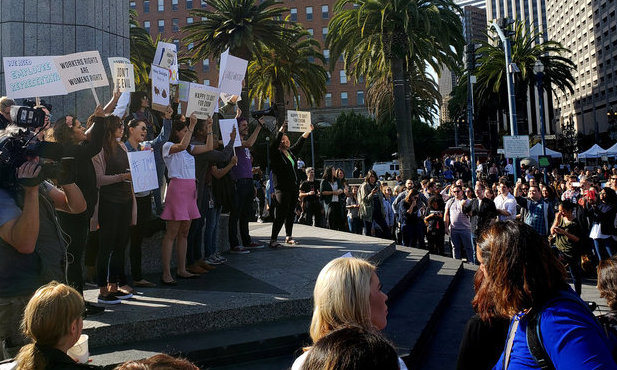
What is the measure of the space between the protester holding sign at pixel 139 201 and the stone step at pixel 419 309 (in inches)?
107

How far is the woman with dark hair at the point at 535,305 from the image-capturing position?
1689 mm

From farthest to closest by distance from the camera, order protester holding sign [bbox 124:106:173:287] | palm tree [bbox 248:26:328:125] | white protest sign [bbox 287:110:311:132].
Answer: palm tree [bbox 248:26:328:125], white protest sign [bbox 287:110:311:132], protester holding sign [bbox 124:106:173:287]

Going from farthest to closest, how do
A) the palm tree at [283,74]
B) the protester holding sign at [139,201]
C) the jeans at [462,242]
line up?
the palm tree at [283,74], the jeans at [462,242], the protester holding sign at [139,201]

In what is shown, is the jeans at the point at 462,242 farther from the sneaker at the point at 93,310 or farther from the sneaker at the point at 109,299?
the sneaker at the point at 93,310

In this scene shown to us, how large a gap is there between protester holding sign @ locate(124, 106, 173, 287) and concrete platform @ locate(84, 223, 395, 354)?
30 cm

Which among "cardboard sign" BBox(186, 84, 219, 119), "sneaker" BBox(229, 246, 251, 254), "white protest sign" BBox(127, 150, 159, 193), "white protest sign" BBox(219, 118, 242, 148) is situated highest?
"cardboard sign" BBox(186, 84, 219, 119)

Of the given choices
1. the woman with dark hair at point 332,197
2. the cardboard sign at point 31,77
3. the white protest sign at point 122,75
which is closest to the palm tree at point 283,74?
the woman with dark hair at point 332,197

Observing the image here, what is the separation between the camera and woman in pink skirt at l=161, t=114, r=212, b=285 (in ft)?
17.7

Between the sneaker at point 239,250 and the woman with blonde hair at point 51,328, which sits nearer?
the woman with blonde hair at point 51,328

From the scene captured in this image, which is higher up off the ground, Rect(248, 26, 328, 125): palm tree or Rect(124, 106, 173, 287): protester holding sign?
Rect(248, 26, 328, 125): palm tree

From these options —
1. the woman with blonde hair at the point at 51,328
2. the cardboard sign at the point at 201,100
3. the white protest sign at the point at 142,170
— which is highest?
the cardboard sign at the point at 201,100

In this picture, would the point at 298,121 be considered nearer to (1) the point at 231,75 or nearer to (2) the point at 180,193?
(1) the point at 231,75

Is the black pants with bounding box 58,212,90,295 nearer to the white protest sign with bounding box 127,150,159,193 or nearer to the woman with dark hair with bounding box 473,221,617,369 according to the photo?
the white protest sign with bounding box 127,150,159,193

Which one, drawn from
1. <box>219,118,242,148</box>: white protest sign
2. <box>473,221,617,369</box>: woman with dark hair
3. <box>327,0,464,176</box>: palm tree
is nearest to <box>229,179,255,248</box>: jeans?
<box>219,118,242,148</box>: white protest sign
